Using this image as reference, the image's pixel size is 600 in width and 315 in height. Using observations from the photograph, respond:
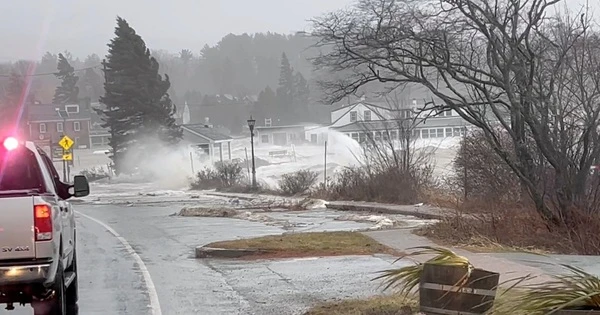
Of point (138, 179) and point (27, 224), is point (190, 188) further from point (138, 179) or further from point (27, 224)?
point (27, 224)

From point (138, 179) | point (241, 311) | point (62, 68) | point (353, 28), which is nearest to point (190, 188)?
point (138, 179)

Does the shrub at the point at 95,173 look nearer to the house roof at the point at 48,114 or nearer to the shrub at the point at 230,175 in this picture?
the house roof at the point at 48,114

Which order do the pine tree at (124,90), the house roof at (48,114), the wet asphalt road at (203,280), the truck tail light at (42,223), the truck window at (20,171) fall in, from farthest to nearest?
1. the house roof at (48,114)
2. the pine tree at (124,90)
3. the wet asphalt road at (203,280)
4. the truck window at (20,171)
5. the truck tail light at (42,223)

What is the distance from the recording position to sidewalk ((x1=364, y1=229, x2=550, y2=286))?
36.5 ft

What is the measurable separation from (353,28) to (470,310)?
1193 centimetres

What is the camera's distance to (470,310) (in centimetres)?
729

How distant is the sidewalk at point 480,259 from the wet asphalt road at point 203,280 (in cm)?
145

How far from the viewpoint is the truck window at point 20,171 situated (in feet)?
30.4

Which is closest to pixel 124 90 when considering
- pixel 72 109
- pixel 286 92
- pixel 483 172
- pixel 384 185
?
pixel 72 109

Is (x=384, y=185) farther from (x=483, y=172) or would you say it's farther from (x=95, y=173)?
(x=95, y=173)

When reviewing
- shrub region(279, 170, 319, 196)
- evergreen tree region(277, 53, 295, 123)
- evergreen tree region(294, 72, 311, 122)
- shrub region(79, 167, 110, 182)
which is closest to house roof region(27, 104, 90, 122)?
shrub region(79, 167, 110, 182)

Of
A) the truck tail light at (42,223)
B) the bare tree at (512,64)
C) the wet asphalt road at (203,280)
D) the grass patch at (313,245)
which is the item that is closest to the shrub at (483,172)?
the bare tree at (512,64)

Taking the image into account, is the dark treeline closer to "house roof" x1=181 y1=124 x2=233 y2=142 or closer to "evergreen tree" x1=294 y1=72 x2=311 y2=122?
"evergreen tree" x1=294 y1=72 x2=311 y2=122

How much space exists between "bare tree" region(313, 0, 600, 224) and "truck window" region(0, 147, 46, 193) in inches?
396
